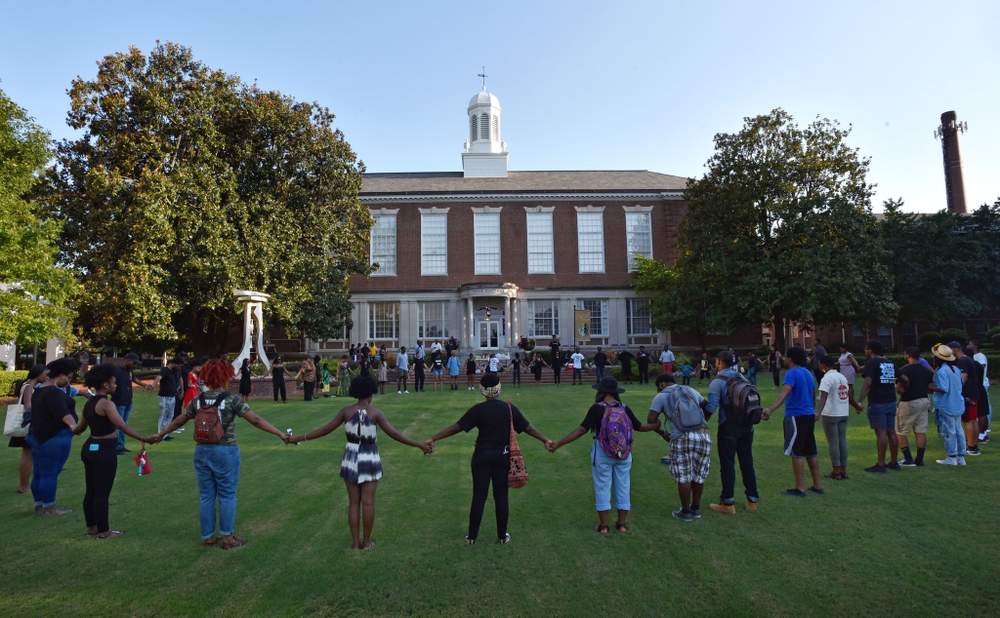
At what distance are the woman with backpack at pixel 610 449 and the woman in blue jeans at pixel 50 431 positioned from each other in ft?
18.2

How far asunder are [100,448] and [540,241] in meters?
33.6

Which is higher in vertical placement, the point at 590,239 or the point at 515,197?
the point at 515,197

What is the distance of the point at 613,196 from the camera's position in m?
38.6

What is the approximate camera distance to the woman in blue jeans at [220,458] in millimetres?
5699

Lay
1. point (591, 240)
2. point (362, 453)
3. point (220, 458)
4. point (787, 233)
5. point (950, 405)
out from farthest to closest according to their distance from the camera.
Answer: point (591, 240) < point (787, 233) < point (950, 405) < point (220, 458) < point (362, 453)

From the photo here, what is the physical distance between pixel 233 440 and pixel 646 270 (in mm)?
33031

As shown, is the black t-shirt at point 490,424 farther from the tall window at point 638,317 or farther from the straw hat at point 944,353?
the tall window at point 638,317

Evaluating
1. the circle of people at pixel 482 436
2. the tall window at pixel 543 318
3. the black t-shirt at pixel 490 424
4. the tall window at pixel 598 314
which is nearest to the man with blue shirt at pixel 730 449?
the circle of people at pixel 482 436

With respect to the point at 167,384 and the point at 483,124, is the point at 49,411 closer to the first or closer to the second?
the point at 167,384

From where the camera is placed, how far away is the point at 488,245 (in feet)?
126

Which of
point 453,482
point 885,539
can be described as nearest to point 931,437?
point 885,539

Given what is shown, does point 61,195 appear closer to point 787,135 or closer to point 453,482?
point 453,482

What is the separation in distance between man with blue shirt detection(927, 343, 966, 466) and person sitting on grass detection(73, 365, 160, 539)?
10.7 m

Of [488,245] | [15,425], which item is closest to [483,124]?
[488,245]
